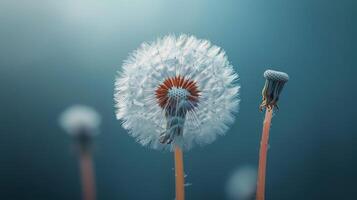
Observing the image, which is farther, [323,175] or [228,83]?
[323,175]

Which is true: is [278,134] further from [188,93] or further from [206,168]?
[188,93]

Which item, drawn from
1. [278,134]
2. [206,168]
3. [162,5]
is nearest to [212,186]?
[206,168]

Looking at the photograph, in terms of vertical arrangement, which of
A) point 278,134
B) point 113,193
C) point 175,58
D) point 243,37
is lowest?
point 113,193

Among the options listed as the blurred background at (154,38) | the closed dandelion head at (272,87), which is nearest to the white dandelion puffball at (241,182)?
the blurred background at (154,38)

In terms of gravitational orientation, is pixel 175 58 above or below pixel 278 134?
above

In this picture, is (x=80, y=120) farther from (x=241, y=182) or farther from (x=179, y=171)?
(x=241, y=182)

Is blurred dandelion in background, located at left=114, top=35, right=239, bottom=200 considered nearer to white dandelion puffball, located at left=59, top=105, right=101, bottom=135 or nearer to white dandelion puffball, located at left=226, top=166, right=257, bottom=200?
white dandelion puffball, located at left=59, top=105, right=101, bottom=135
